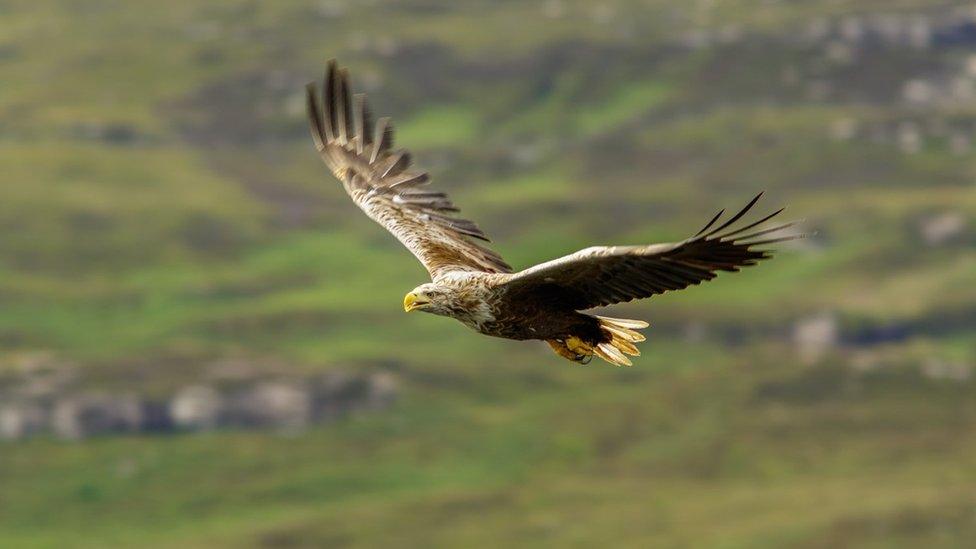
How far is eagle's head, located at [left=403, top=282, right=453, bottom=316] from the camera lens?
35562mm

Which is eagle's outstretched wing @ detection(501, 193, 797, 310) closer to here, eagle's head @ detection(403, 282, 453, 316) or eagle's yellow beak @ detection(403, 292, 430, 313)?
eagle's head @ detection(403, 282, 453, 316)

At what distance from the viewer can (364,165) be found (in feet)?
148

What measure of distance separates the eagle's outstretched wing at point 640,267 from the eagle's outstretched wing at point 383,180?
6159mm

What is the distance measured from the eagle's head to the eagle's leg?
215 centimetres

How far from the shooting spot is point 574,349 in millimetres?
36219

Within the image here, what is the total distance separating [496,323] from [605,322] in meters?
2.50

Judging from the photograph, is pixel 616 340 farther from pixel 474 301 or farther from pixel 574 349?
pixel 474 301

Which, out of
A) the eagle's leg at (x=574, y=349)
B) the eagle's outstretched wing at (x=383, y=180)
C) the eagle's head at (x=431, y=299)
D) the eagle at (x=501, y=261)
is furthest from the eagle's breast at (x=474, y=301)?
the eagle's outstretched wing at (x=383, y=180)

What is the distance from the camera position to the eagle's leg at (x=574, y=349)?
3606 centimetres

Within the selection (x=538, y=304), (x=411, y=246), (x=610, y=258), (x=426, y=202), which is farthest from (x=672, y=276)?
(x=426, y=202)

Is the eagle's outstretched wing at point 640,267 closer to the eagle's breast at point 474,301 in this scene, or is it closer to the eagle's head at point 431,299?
the eagle's breast at point 474,301

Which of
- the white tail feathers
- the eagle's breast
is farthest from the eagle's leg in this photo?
the eagle's breast

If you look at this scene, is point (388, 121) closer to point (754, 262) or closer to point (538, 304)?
point (538, 304)

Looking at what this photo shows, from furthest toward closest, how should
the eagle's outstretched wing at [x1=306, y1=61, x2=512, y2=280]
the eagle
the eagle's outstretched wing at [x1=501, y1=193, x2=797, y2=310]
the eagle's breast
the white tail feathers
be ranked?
the eagle's outstretched wing at [x1=306, y1=61, x2=512, y2=280] < the white tail feathers < the eagle's breast < the eagle < the eagle's outstretched wing at [x1=501, y1=193, x2=797, y2=310]
